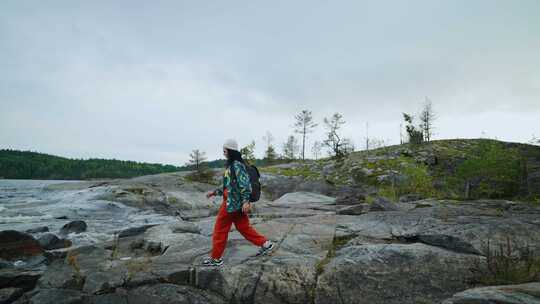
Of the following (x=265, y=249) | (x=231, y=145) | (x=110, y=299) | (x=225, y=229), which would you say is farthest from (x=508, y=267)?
(x=110, y=299)

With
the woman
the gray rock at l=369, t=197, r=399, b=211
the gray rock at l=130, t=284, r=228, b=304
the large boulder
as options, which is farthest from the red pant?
the large boulder

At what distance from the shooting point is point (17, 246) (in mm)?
9625

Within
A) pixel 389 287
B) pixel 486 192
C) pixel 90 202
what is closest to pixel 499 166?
pixel 486 192

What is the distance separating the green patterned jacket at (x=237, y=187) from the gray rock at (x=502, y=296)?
152 inches

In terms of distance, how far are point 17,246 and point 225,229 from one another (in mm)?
8491

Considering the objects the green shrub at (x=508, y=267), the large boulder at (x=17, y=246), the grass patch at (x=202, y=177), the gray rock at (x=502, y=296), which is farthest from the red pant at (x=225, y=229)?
the grass patch at (x=202, y=177)

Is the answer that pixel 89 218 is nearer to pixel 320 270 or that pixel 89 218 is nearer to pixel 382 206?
pixel 382 206

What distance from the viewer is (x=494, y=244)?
5.93 m

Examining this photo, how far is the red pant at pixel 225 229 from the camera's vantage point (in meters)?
6.03

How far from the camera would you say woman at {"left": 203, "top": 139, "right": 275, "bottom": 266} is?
5.97m

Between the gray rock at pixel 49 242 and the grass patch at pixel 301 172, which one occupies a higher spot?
the grass patch at pixel 301 172

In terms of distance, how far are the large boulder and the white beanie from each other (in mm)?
8724

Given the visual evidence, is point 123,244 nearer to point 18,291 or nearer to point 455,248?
point 18,291

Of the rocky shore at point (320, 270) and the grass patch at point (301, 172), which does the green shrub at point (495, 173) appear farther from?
the grass patch at point (301, 172)
